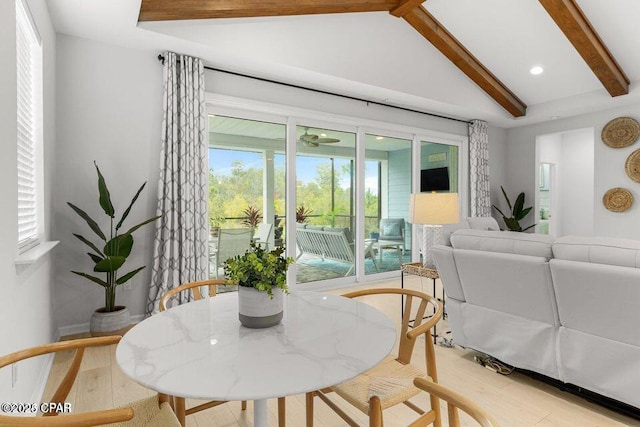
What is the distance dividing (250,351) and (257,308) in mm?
181

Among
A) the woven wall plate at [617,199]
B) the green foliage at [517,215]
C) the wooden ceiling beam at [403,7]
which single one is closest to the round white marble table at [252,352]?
the wooden ceiling beam at [403,7]

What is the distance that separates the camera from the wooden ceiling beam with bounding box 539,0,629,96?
3898 millimetres

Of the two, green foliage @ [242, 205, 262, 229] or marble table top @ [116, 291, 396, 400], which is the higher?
green foliage @ [242, 205, 262, 229]

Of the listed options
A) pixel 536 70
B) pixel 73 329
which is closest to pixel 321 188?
pixel 73 329

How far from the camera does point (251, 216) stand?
13.8 ft

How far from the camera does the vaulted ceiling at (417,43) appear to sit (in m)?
3.20

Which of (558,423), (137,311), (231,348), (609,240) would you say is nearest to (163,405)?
(231,348)

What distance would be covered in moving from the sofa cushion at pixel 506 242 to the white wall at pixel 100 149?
9.23 feet

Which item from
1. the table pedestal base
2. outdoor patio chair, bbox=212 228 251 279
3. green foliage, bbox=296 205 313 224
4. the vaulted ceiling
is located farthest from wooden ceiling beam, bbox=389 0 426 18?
the table pedestal base

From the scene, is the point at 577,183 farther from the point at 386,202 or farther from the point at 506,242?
the point at 506,242

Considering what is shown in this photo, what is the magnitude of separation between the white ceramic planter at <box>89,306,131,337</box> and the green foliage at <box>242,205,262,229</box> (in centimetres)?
163

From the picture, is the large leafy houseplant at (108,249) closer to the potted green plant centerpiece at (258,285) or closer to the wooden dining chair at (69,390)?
the wooden dining chair at (69,390)

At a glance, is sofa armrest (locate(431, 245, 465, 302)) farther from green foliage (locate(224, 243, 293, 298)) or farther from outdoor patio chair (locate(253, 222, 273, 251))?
outdoor patio chair (locate(253, 222, 273, 251))

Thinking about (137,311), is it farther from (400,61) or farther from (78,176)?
(400,61)
